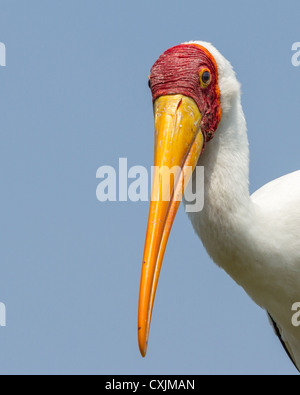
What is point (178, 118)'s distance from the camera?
5.69 m

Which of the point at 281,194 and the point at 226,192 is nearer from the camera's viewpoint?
the point at 226,192

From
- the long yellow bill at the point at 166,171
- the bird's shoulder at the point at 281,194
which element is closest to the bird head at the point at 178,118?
the long yellow bill at the point at 166,171

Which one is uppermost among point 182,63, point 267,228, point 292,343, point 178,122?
point 182,63

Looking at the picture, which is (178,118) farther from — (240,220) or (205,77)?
(240,220)

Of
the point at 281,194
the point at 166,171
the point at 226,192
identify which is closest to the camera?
the point at 166,171

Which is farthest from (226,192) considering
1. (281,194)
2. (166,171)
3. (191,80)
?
(281,194)


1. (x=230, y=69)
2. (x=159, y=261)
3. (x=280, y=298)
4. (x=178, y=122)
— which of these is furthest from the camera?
(x=280, y=298)

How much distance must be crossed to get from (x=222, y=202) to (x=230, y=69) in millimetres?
975

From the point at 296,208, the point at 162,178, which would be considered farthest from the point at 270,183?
the point at 162,178

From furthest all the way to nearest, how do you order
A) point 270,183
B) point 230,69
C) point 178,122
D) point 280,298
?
point 270,183, point 280,298, point 230,69, point 178,122

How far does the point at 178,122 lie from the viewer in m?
5.68

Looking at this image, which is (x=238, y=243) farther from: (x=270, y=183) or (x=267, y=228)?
(x=270, y=183)

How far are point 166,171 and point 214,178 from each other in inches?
17.2

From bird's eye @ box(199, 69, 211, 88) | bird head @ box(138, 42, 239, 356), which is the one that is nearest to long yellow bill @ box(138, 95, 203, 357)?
bird head @ box(138, 42, 239, 356)
